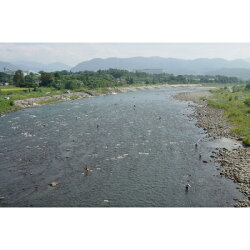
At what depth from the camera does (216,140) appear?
129 ft

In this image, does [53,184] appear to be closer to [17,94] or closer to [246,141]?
[246,141]

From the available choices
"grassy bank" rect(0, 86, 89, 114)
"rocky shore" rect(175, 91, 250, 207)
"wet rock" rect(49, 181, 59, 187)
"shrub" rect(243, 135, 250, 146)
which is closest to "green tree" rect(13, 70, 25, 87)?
"grassy bank" rect(0, 86, 89, 114)

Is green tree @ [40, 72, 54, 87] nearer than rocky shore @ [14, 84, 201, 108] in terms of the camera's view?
No

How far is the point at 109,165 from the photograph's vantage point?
30188 millimetres

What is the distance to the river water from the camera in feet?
76.3

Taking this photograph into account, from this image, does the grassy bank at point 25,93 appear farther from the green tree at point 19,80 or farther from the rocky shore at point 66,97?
the green tree at point 19,80

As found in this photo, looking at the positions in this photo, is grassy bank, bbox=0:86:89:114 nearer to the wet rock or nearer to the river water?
the river water

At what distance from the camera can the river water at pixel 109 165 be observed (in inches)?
915

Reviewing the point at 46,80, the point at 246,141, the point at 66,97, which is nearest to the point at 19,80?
the point at 46,80

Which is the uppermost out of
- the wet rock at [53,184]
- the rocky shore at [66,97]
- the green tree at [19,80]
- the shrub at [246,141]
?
the green tree at [19,80]

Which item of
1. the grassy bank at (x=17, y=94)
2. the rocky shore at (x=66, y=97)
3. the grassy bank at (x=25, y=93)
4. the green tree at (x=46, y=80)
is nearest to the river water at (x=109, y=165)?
the grassy bank at (x=17, y=94)

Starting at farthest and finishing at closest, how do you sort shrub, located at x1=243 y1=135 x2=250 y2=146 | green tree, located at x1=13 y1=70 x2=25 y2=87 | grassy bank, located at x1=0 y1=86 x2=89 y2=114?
1. green tree, located at x1=13 y1=70 x2=25 y2=87
2. grassy bank, located at x1=0 y1=86 x2=89 y2=114
3. shrub, located at x1=243 y1=135 x2=250 y2=146

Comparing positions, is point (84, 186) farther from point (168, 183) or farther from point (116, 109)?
point (116, 109)

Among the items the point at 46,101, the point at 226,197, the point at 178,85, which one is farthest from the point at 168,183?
the point at 178,85
